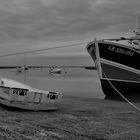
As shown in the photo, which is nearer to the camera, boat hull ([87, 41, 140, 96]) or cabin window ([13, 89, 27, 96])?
cabin window ([13, 89, 27, 96])

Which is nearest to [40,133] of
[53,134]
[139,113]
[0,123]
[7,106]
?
[53,134]

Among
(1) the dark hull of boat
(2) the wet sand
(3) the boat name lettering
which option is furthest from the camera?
(1) the dark hull of boat

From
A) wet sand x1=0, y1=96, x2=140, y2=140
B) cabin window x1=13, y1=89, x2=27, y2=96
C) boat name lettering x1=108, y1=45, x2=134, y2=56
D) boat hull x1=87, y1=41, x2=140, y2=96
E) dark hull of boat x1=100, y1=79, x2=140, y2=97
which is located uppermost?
boat name lettering x1=108, y1=45, x2=134, y2=56

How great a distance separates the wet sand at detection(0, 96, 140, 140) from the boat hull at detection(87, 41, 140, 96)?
24.7 feet

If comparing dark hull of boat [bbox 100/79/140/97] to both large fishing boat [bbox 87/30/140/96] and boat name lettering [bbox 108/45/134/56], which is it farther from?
boat name lettering [bbox 108/45/134/56]

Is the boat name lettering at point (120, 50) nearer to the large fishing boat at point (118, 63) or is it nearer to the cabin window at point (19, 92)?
the large fishing boat at point (118, 63)

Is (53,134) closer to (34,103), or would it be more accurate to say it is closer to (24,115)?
(24,115)

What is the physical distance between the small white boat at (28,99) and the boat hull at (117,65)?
7.82m

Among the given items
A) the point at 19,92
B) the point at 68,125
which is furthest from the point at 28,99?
the point at 68,125

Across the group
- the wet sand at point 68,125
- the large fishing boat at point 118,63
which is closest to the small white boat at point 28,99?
the wet sand at point 68,125

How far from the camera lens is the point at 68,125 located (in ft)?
28.8

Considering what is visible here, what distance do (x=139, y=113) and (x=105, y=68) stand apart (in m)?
7.70

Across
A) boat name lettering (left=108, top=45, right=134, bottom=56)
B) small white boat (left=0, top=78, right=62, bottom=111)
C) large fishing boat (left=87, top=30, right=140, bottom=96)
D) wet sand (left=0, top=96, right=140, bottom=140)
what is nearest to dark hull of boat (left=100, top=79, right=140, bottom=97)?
large fishing boat (left=87, top=30, right=140, bottom=96)

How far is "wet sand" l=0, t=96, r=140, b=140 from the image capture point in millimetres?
7336
